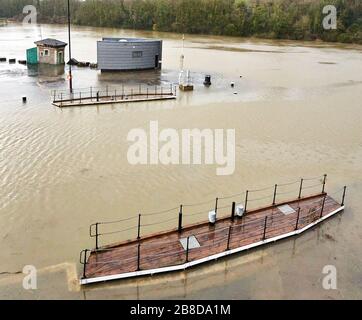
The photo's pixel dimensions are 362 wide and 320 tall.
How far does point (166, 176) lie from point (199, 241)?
430 cm

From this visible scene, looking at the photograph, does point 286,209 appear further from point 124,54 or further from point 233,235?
point 124,54

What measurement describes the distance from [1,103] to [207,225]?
15.7m

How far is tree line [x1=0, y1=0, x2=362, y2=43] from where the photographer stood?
77669 millimetres

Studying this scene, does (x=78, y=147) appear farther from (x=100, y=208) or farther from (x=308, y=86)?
(x=308, y=86)

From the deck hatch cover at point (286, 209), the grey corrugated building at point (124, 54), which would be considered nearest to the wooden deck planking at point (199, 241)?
the deck hatch cover at point (286, 209)

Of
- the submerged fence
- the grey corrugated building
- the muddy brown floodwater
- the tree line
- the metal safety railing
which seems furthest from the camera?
the tree line

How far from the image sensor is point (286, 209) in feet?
39.0

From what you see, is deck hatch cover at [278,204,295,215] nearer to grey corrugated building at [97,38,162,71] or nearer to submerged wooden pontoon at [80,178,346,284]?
submerged wooden pontoon at [80,178,346,284]

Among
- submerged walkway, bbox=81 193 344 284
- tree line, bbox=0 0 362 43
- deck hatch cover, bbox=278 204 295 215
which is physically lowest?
submerged walkway, bbox=81 193 344 284

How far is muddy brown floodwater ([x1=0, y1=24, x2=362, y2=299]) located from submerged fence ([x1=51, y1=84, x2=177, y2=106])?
0.94 metres

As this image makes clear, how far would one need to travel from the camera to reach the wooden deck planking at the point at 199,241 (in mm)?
9039

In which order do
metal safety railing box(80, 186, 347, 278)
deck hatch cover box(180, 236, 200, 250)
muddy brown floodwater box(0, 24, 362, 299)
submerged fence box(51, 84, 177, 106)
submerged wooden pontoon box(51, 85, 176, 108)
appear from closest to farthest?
muddy brown floodwater box(0, 24, 362, 299)
metal safety railing box(80, 186, 347, 278)
deck hatch cover box(180, 236, 200, 250)
submerged wooden pontoon box(51, 85, 176, 108)
submerged fence box(51, 84, 177, 106)

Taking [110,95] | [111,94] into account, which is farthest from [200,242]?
[111,94]

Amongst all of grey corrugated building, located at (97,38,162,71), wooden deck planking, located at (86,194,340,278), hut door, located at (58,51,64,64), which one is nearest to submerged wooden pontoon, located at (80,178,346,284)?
wooden deck planking, located at (86,194,340,278)
